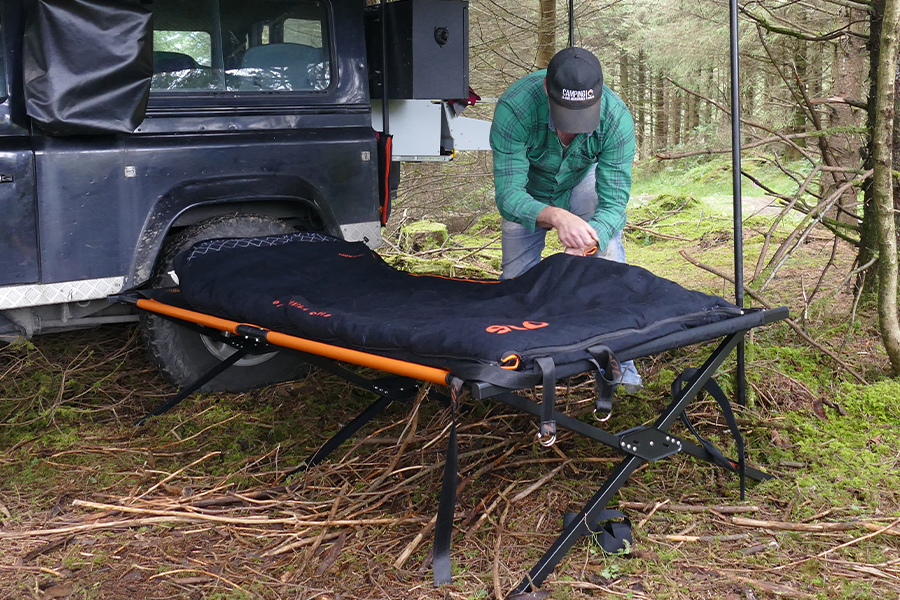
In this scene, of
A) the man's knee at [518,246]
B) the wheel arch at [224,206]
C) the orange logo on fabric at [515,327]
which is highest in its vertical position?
the wheel arch at [224,206]

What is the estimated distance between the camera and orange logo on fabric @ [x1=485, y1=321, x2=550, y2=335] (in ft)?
7.48

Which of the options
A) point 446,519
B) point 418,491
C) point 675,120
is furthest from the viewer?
point 675,120


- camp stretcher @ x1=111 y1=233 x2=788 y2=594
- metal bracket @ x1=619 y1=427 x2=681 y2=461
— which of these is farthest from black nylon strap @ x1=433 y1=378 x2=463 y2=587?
metal bracket @ x1=619 y1=427 x2=681 y2=461

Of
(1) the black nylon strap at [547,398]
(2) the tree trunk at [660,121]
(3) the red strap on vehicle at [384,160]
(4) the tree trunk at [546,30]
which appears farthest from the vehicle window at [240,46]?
(2) the tree trunk at [660,121]

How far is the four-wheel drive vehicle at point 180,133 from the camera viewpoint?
3.29 meters

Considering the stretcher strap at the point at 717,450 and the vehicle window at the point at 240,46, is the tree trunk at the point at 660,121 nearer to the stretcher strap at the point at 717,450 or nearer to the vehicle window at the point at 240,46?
the vehicle window at the point at 240,46

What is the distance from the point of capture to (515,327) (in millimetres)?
2346

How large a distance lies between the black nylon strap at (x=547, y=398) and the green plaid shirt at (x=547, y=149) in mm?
1260

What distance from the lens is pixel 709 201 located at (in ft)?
37.9

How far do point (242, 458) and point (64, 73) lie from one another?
176cm

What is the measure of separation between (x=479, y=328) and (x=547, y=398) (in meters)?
0.32

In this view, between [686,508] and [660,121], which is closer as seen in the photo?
[686,508]

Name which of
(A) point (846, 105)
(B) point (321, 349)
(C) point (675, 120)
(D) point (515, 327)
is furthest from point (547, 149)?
(C) point (675, 120)

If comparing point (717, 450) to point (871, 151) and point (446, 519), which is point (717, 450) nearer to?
point (446, 519)
